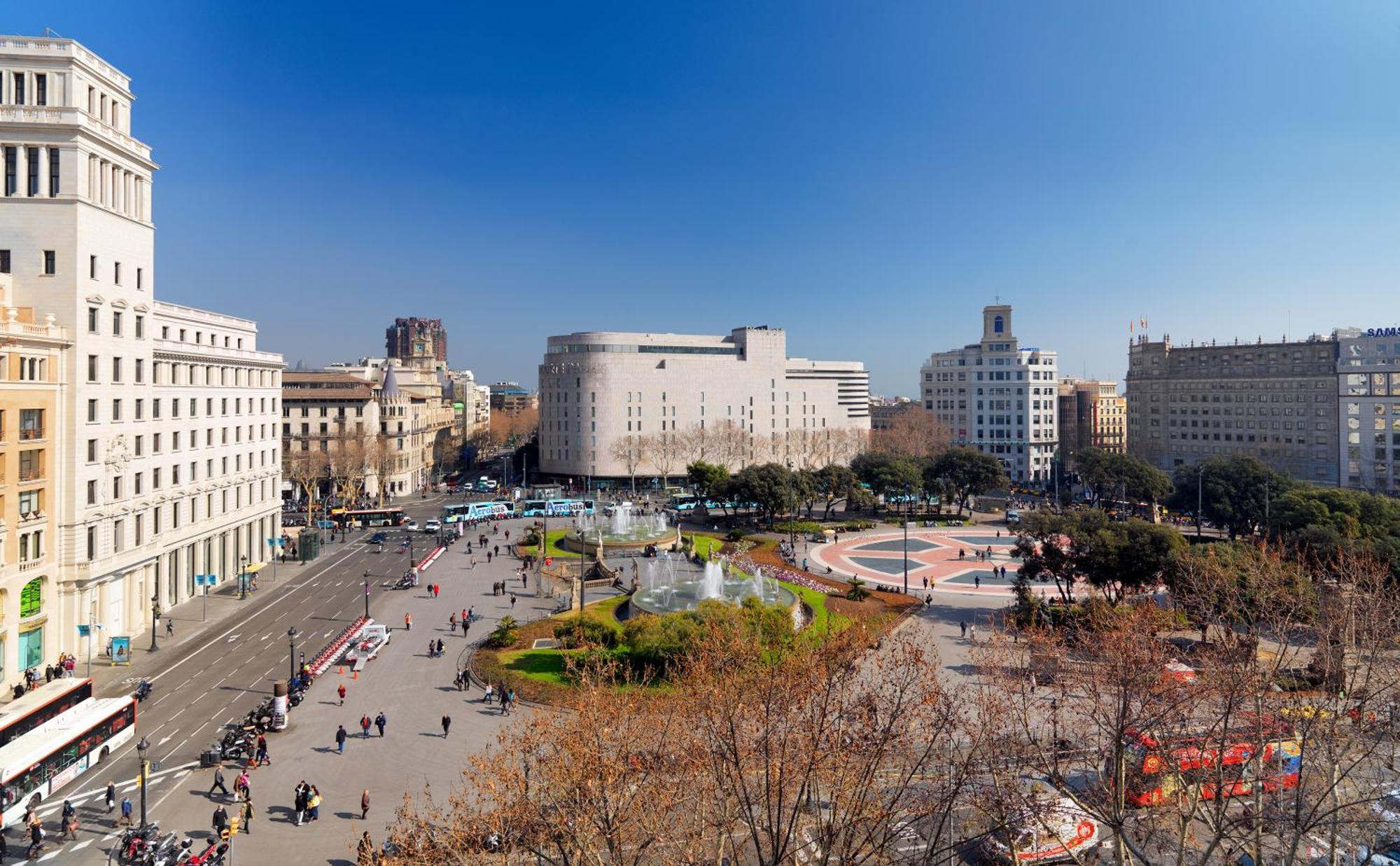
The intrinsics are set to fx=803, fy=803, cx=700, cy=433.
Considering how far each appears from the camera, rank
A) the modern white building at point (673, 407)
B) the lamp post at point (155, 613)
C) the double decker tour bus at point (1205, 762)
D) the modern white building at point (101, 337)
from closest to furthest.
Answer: the double decker tour bus at point (1205, 762), the modern white building at point (101, 337), the lamp post at point (155, 613), the modern white building at point (673, 407)

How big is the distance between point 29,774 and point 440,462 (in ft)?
320

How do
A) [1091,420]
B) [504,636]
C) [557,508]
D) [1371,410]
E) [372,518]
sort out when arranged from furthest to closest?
[1091,420], [1371,410], [557,508], [372,518], [504,636]

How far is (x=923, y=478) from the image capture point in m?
79.7

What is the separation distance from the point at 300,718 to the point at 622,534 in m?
36.0

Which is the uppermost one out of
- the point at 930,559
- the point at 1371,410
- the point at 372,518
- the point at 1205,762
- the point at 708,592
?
the point at 1371,410

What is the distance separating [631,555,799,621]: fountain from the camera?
4012 cm

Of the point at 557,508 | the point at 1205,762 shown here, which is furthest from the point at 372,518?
the point at 1205,762

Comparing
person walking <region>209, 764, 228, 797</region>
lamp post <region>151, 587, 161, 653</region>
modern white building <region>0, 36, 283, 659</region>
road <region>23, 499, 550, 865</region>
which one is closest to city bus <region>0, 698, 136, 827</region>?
road <region>23, 499, 550, 865</region>

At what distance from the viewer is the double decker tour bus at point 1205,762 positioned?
1570 cm

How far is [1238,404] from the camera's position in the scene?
103m

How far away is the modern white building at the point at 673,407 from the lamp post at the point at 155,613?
61.9 meters

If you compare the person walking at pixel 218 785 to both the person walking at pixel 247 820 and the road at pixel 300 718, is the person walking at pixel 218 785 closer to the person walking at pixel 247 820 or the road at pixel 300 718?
the road at pixel 300 718

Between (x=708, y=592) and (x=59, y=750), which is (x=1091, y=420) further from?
(x=59, y=750)

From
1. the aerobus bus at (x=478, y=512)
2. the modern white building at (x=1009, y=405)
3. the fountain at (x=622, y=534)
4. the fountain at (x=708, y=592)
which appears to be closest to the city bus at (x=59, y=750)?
the fountain at (x=708, y=592)
